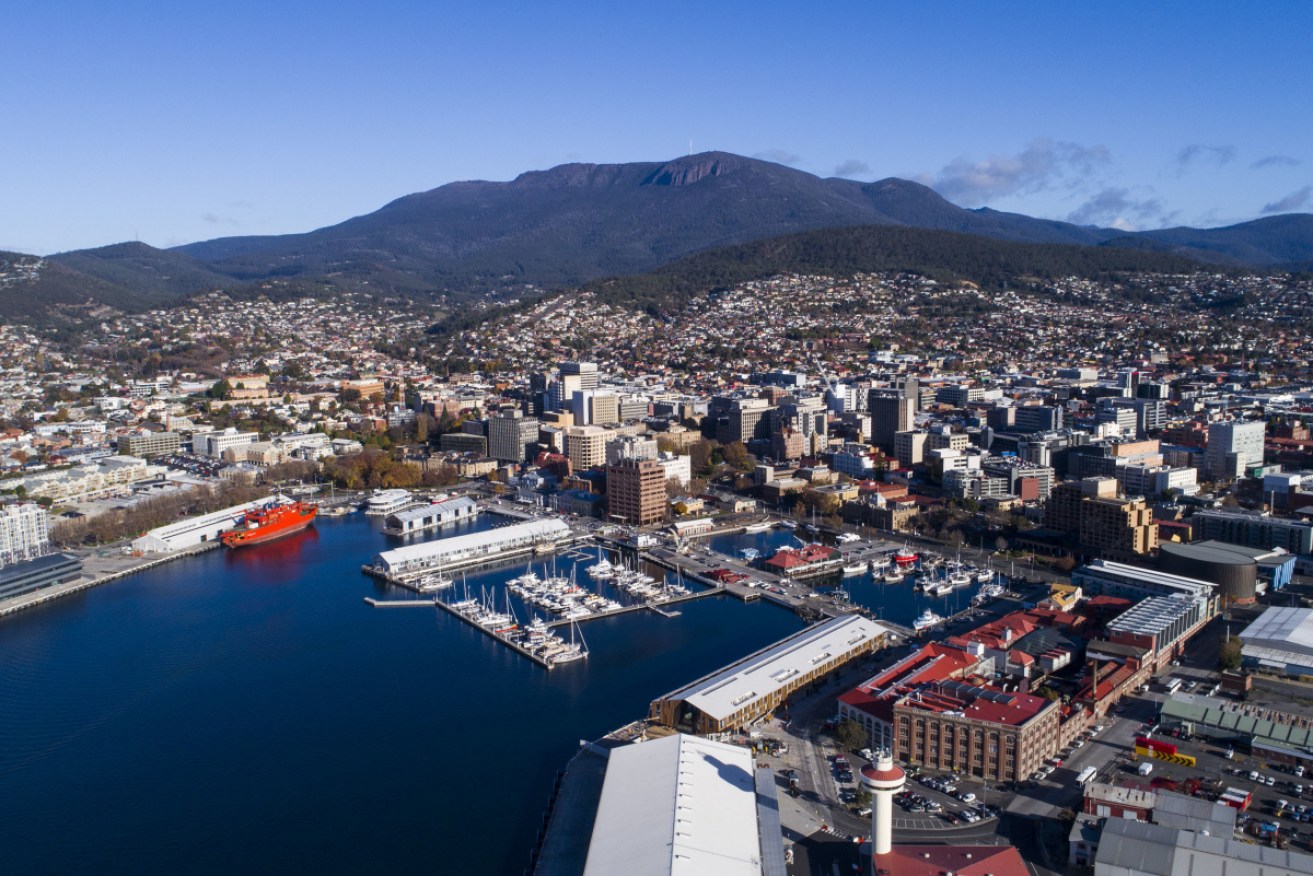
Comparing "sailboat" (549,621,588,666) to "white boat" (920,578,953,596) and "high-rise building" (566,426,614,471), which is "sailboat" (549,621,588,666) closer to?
"white boat" (920,578,953,596)

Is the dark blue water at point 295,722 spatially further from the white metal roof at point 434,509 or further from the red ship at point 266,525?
the white metal roof at point 434,509

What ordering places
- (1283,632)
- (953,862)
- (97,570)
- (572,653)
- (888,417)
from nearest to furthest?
1. (953,862)
2. (1283,632)
3. (572,653)
4. (97,570)
5. (888,417)

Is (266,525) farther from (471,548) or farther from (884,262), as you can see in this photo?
(884,262)

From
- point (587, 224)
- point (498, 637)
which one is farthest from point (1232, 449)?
point (587, 224)

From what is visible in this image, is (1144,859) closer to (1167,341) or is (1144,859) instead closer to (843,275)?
(1167,341)

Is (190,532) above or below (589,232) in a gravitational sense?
below

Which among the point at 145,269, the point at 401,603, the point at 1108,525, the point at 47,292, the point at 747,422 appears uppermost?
the point at 145,269
